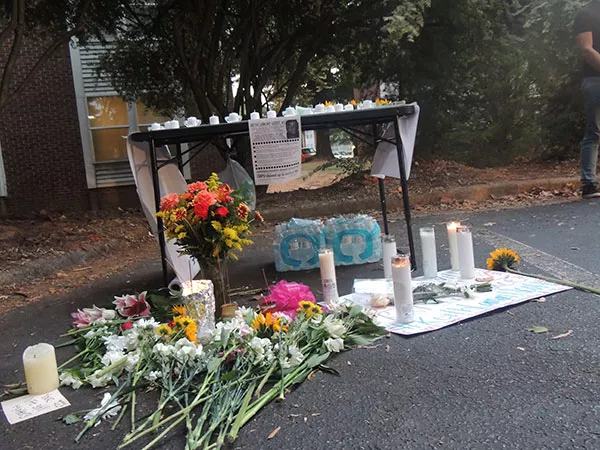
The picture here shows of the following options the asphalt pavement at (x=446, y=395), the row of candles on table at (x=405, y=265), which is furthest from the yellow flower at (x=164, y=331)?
the row of candles on table at (x=405, y=265)

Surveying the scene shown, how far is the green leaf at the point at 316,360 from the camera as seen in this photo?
249cm

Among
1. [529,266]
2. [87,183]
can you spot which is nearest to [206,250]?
[529,266]

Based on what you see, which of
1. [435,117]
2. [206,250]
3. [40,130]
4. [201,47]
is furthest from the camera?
[40,130]

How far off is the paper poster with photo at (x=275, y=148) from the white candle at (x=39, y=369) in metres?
1.94

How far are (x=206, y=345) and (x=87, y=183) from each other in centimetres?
1220

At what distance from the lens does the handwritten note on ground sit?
2.32 metres

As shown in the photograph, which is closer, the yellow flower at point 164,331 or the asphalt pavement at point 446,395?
the asphalt pavement at point 446,395

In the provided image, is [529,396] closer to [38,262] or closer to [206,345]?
[206,345]

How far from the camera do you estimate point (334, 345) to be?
2.64 metres

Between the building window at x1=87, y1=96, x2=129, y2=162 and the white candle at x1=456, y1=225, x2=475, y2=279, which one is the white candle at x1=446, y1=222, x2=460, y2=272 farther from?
the building window at x1=87, y1=96, x2=129, y2=162

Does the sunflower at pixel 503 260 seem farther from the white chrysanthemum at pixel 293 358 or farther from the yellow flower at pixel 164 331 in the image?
the yellow flower at pixel 164 331

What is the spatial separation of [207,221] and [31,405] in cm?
132

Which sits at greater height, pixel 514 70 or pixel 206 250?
pixel 514 70

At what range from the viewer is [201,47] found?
29.7 ft
